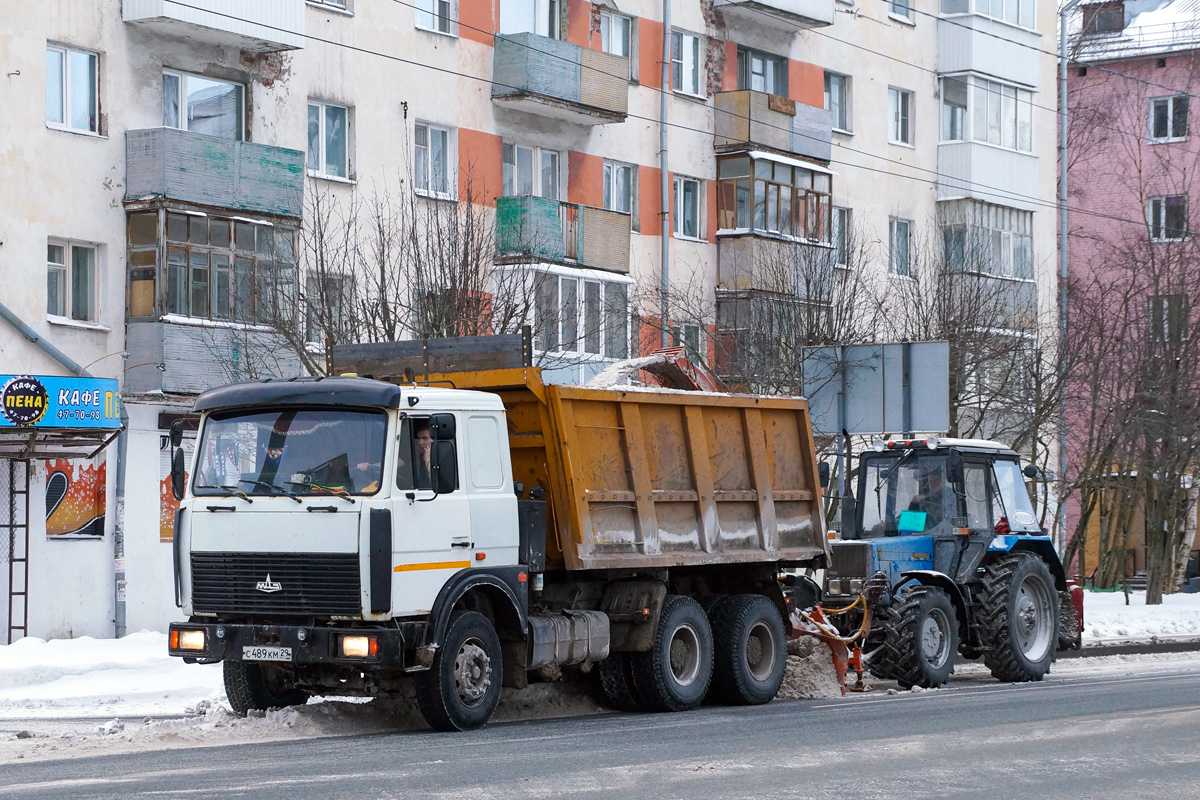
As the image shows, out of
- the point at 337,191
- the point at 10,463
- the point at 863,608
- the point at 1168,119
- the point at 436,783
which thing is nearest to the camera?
the point at 436,783

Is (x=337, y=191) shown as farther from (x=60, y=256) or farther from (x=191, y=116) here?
(x=60, y=256)

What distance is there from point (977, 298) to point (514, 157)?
8851 mm

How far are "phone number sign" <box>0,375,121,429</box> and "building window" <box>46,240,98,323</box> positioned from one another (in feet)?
5.92

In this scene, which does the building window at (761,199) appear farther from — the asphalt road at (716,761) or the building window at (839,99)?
the asphalt road at (716,761)

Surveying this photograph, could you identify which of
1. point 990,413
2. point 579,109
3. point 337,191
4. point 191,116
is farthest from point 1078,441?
point 191,116

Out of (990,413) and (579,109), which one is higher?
(579,109)

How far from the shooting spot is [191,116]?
2783 centimetres

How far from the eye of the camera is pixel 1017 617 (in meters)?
19.2

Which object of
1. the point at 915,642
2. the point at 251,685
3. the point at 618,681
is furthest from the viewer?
the point at 915,642

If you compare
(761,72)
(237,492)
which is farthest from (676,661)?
(761,72)

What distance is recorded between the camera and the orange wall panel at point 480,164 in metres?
31.8

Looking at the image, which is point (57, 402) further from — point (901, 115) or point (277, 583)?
point (901, 115)

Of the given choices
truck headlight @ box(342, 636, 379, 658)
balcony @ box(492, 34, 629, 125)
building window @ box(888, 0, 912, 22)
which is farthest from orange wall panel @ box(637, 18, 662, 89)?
truck headlight @ box(342, 636, 379, 658)

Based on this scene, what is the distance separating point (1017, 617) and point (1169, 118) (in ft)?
138
